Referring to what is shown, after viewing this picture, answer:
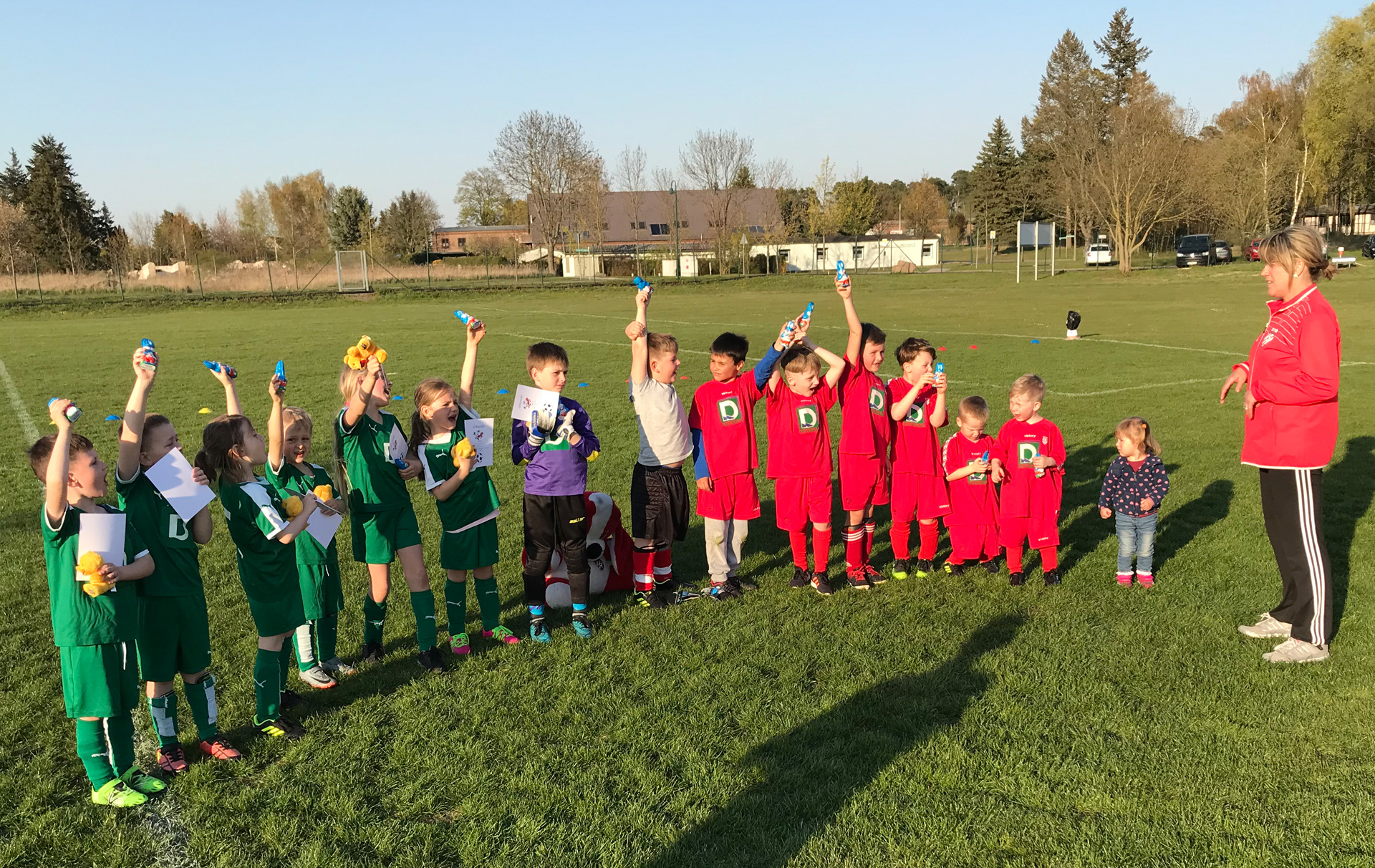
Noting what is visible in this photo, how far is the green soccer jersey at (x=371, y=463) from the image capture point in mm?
4531

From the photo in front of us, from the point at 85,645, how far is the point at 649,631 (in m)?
2.78

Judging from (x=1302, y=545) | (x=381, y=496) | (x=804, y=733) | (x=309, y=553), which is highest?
(x=381, y=496)

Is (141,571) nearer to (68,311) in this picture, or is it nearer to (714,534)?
(714,534)

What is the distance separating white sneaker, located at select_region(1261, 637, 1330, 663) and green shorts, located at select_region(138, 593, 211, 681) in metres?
5.22

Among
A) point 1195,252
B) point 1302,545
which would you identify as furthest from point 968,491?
point 1195,252

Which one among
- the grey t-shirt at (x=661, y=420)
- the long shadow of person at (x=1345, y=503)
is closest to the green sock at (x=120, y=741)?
the grey t-shirt at (x=661, y=420)

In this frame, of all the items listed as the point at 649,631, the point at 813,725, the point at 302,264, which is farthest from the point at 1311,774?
the point at 302,264

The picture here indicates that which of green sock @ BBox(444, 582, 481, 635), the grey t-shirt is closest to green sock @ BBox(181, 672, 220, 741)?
green sock @ BBox(444, 582, 481, 635)

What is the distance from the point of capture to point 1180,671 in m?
4.51

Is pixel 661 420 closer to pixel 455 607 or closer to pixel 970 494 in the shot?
pixel 455 607

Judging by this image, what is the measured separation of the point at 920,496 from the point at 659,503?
186cm

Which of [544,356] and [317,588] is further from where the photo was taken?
[544,356]

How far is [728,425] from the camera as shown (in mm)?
5629

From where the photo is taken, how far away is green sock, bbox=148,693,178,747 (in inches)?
147
